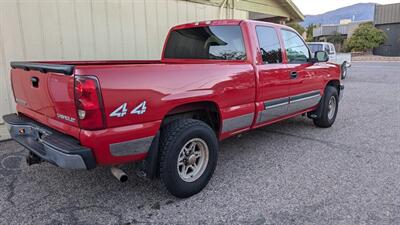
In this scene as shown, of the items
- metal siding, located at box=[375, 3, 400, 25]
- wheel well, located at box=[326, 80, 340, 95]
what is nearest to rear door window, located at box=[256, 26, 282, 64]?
wheel well, located at box=[326, 80, 340, 95]

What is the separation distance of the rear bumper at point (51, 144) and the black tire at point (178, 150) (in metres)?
0.71

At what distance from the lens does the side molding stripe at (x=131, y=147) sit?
2740 mm

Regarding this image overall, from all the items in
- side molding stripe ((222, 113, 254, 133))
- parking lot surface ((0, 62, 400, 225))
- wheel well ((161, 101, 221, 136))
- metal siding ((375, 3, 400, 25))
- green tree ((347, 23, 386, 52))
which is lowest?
parking lot surface ((0, 62, 400, 225))

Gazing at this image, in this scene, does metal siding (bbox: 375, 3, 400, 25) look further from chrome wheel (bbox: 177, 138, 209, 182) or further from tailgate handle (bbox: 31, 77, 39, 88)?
tailgate handle (bbox: 31, 77, 39, 88)

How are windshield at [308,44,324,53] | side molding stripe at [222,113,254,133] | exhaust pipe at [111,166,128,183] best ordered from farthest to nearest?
windshield at [308,44,324,53], side molding stripe at [222,113,254,133], exhaust pipe at [111,166,128,183]

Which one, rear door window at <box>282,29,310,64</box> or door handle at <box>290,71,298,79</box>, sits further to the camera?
rear door window at <box>282,29,310,64</box>

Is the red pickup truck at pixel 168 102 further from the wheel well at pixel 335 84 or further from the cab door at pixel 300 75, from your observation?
the wheel well at pixel 335 84

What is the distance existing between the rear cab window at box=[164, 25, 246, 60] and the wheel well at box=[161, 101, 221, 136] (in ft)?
2.80

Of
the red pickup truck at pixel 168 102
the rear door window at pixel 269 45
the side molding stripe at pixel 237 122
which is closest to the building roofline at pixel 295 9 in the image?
the red pickup truck at pixel 168 102

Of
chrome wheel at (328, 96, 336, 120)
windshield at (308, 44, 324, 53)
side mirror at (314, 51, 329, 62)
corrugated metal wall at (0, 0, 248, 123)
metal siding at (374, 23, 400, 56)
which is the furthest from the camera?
metal siding at (374, 23, 400, 56)

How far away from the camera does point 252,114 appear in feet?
13.6

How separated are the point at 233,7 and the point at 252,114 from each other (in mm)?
5797

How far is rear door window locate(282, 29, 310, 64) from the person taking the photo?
4929mm

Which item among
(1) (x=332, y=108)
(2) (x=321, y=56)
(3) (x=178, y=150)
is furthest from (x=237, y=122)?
(1) (x=332, y=108)
